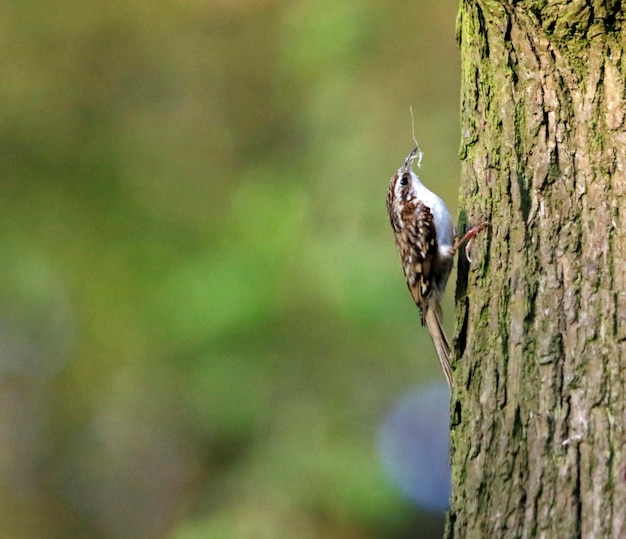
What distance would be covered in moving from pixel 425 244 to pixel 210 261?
9.76ft

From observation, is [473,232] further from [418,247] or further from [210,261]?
[210,261]

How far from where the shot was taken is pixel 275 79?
7.08 meters

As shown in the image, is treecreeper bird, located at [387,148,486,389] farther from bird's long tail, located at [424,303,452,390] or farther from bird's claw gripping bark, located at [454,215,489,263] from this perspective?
bird's claw gripping bark, located at [454,215,489,263]

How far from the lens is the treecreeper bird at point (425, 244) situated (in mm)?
3410

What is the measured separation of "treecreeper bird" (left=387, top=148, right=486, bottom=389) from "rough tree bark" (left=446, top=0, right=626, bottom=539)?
749 millimetres

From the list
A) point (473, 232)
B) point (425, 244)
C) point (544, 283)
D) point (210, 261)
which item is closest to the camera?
point (544, 283)

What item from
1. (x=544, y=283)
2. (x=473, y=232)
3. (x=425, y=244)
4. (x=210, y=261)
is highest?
(x=210, y=261)

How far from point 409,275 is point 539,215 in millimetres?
1250

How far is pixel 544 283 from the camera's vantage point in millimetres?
2383

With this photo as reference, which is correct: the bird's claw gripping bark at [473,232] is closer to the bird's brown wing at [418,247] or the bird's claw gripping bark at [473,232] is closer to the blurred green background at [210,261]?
the bird's brown wing at [418,247]

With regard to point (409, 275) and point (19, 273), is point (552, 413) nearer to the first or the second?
point (409, 275)

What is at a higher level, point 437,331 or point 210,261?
point 210,261

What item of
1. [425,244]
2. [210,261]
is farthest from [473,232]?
[210,261]

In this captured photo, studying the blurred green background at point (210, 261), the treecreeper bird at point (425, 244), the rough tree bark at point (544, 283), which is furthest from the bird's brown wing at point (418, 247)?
the blurred green background at point (210, 261)
